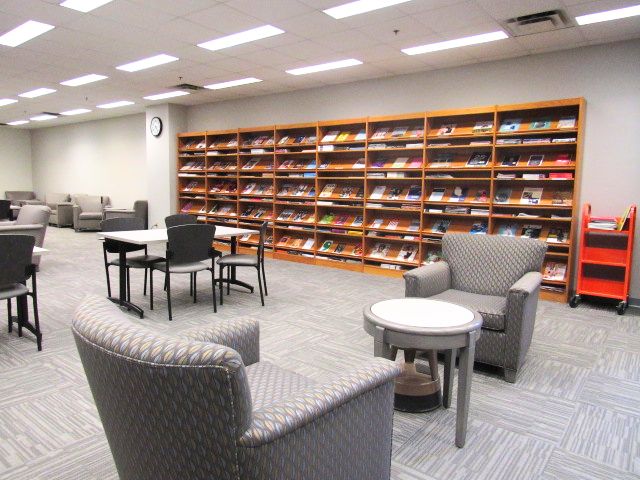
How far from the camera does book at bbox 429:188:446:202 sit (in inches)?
230

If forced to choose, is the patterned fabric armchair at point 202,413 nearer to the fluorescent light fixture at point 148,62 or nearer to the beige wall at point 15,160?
the fluorescent light fixture at point 148,62

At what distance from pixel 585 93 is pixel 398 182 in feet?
7.94

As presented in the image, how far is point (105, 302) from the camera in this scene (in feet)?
4.30

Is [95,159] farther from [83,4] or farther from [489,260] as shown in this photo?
[489,260]

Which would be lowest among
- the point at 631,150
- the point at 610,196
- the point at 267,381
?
the point at 267,381

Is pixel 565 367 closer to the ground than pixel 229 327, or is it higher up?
closer to the ground

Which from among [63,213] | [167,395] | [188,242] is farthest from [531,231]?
[63,213]

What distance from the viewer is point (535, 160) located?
523 centimetres

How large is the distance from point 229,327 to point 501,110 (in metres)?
4.59

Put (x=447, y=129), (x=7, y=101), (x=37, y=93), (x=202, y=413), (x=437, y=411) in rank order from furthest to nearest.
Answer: (x=7, y=101)
(x=37, y=93)
(x=447, y=129)
(x=437, y=411)
(x=202, y=413)

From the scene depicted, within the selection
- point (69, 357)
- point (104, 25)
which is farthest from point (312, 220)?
point (69, 357)

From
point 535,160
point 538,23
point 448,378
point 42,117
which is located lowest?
point 448,378

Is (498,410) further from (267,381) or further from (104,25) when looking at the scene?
(104,25)

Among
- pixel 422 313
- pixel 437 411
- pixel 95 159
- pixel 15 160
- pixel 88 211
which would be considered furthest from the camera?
pixel 15 160
